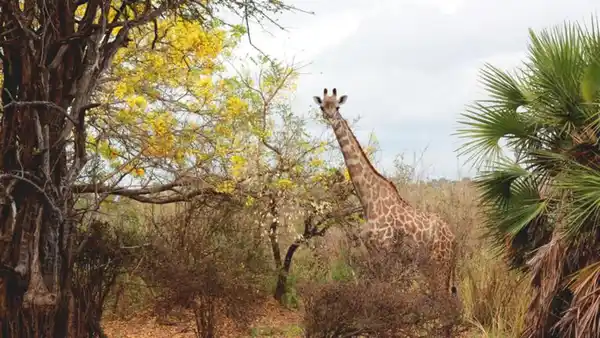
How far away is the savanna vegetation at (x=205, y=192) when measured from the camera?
551cm

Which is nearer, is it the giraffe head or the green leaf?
the green leaf

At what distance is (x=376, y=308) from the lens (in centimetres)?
616

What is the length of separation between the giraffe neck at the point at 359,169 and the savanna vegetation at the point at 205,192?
37.6 inches

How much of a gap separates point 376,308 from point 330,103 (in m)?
4.05

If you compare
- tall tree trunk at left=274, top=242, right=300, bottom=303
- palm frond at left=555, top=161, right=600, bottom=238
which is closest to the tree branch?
tall tree trunk at left=274, top=242, right=300, bottom=303

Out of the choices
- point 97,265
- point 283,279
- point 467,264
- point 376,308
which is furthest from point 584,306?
point 283,279

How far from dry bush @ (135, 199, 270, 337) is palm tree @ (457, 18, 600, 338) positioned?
2821 millimetres

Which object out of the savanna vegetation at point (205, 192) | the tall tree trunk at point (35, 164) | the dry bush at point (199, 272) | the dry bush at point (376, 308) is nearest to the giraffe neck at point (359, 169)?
the savanna vegetation at point (205, 192)

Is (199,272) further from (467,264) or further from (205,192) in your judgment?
(467,264)

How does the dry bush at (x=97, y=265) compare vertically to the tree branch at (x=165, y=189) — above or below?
below

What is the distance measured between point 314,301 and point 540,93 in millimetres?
3340

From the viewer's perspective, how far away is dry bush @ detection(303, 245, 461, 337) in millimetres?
6141

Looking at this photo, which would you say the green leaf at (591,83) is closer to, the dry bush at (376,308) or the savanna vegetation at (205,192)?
the savanna vegetation at (205,192)

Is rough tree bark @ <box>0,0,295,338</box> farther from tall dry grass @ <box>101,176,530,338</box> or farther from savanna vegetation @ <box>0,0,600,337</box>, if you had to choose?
tall dry grass @ <box>101,176,530,338</box>
